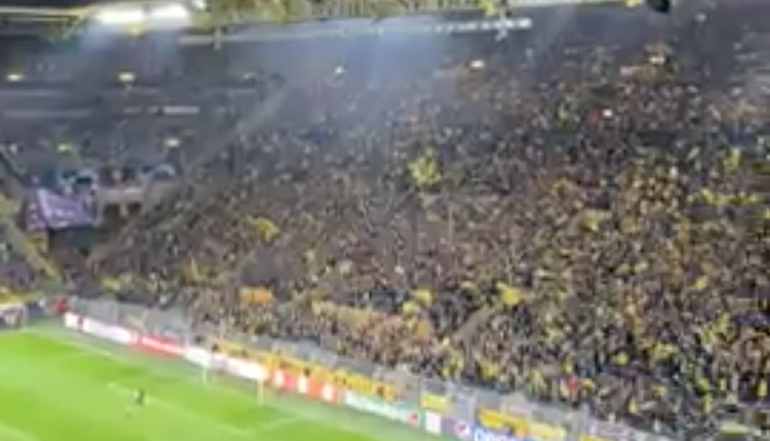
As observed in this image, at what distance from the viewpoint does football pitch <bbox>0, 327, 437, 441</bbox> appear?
23.4 m

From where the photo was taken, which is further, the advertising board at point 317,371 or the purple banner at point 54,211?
the purple banner at point 54,211

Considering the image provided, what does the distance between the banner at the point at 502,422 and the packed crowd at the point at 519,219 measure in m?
1.18

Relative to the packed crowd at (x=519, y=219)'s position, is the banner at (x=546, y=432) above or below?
below

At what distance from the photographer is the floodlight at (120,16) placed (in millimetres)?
28328

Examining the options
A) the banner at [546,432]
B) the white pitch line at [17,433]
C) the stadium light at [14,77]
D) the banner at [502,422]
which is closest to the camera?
the banner at [546,432]

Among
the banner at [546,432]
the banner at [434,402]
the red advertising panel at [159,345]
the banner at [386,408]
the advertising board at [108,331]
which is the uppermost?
the banner at [546,432]

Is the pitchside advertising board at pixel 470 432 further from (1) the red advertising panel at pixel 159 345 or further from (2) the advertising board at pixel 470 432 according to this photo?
(1) the red advertising panel at pixel 159 345

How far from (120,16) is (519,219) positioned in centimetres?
1135

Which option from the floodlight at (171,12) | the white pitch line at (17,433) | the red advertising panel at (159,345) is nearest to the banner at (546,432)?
the white pitch line at (17,433)

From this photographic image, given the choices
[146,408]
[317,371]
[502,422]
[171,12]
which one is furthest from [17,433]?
[171,12]

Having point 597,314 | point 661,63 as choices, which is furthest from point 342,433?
point 661,63

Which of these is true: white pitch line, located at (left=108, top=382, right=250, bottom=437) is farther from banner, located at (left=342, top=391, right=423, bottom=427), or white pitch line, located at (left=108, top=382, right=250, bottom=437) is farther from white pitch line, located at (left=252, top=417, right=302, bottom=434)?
banner, located at (left=342, top=391, right=423, bottom=427)

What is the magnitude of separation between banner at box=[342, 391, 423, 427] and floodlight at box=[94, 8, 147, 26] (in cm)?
1124

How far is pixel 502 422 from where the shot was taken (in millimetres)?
21641
